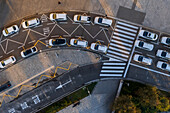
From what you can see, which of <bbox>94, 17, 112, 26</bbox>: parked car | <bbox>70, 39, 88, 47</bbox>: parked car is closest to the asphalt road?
<bbox>70, 39, 88, 47</bbox>: parked car

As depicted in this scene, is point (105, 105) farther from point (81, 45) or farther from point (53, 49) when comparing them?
point (53, 49)

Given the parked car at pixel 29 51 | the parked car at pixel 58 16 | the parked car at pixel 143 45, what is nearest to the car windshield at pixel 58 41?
the parked car at pixel 29 51

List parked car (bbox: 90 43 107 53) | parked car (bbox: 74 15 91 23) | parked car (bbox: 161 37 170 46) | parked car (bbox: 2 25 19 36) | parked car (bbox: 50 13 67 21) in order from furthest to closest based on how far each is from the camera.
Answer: parked car (bbox: 161 37 170 46) < parked car (bbox: 90 43 107 53) < parked car (bbox: 74 15 91 23) < parked car (bbox: 50 13 67 21) < parked car (bbox: 2 25 19 36)

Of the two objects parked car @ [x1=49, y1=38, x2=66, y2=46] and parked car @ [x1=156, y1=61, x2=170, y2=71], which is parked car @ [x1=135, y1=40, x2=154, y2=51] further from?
parked car @ [x1=49, y1=38, x2=66, y2=46]

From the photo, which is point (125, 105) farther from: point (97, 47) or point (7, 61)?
point (7, 61)

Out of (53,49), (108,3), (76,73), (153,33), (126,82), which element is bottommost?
(126,82)

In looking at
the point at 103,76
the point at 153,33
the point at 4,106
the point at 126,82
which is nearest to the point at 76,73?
the point at 103,76
